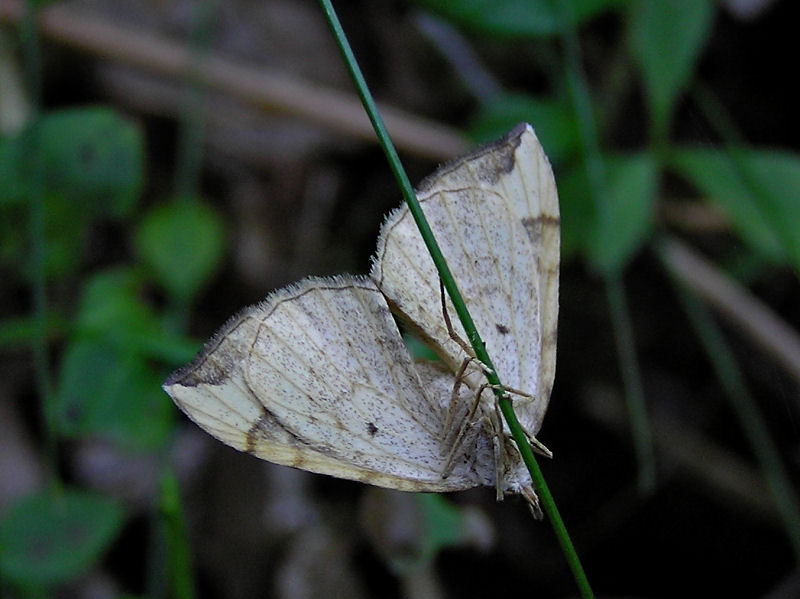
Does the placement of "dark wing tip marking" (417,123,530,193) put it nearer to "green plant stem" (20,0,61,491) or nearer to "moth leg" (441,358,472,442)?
"moth leg" (441,358,472,442)

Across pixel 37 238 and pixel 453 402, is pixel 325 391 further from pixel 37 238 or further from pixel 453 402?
pixel 37 238

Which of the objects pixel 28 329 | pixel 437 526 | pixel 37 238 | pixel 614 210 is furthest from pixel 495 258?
pixel 28 329

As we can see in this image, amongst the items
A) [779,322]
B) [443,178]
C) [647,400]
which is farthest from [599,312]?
[443,178]

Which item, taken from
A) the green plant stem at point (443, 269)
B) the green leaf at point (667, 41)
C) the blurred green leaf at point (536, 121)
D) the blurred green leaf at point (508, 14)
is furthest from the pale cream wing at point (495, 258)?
the green leaf at point (667, 41)

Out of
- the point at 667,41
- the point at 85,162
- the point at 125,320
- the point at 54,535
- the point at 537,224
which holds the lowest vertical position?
the point at 54,535

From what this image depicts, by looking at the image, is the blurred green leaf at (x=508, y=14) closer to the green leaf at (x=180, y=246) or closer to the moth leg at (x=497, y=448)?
the green leaf at (x=180, y=246)

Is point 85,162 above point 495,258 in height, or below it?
above

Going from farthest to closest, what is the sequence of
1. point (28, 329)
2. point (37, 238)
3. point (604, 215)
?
point (604, 215) < point (28, 329) < point (37, 238)

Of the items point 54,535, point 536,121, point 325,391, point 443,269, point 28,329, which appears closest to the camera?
point 443,269
